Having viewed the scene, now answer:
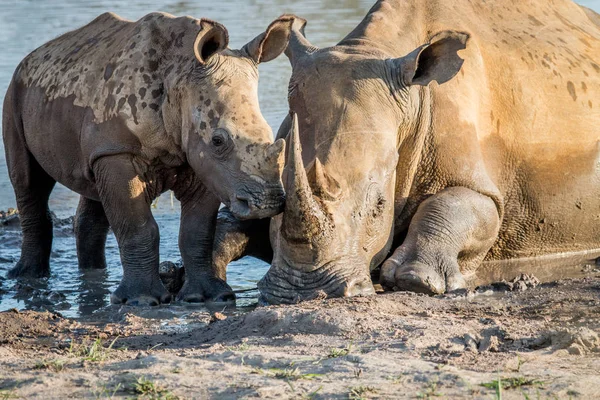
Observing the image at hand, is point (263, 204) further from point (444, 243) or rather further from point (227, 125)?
point (444, 243)

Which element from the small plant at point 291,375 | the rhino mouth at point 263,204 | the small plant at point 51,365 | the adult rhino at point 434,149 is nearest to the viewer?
the small plant at point 291,375

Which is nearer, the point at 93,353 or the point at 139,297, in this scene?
the point at 93,353

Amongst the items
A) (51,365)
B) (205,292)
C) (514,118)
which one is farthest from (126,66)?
(51,365)

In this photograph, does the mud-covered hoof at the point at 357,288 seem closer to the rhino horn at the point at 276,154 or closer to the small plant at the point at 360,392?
the rhino horn at the point at 276,154

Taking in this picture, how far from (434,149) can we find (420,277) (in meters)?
1.22

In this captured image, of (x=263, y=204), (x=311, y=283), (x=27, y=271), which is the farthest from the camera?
(x=27, y=271)

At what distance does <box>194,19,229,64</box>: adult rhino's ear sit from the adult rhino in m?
0.71

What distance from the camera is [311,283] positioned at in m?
A: 7.46

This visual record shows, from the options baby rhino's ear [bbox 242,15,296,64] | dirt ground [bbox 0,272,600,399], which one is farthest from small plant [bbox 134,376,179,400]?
baby rhino's ear [bbox 242,15,296,64]

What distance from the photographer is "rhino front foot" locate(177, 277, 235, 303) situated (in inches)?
323

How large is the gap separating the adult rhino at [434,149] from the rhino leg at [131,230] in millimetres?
677

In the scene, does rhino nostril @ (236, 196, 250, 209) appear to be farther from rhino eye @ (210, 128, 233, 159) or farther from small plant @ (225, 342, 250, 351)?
small plant @ (225, 342, 250, 351)

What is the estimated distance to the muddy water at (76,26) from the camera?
29.0 feet

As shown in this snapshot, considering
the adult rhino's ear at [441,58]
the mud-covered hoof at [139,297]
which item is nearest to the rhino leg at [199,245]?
the mud-covered hoof at [139,297]
